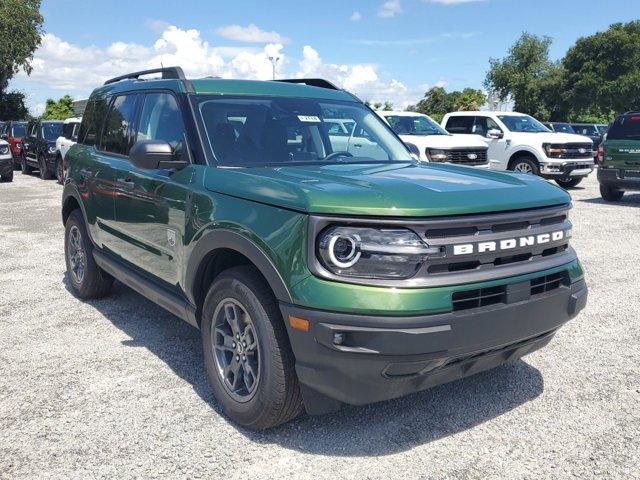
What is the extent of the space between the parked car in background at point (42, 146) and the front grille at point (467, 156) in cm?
1169

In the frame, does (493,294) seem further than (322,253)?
Yes

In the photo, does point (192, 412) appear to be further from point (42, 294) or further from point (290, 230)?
point (42, 294)

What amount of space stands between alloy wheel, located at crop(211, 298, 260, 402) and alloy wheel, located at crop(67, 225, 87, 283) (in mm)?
2604

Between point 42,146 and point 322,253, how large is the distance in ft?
60.3

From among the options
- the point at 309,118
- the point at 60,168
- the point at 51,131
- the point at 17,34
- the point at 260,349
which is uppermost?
the point at 17,34

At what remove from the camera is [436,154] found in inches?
513

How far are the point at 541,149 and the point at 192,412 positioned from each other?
42.3ft

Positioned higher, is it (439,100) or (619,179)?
(439,100)

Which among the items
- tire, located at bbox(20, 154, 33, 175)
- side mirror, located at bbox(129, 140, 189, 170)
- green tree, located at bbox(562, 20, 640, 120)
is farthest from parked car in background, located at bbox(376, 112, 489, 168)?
green tree, located at bbox(562, 20, 640, 120)

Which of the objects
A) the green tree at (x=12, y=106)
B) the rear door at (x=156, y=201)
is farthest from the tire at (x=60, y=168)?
the green tree at (x=12, y=106)

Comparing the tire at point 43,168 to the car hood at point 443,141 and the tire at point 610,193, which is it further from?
the tire at point 610,193

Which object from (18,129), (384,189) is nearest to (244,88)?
(384,189)

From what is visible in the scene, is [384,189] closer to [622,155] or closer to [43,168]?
[622,155]

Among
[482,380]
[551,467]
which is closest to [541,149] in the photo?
[482,380]
